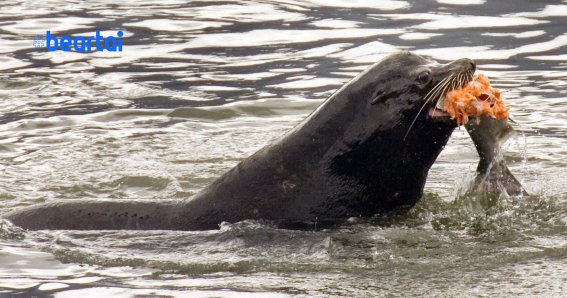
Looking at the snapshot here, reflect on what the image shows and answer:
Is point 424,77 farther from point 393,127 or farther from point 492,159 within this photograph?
point 492,159

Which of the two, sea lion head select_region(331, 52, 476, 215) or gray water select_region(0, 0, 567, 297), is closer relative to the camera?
gray water select_region(0, 0, 567, 297)

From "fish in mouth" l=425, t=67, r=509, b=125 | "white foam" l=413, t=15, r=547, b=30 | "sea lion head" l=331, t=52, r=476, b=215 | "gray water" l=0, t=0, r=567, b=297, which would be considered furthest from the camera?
"white foam" l=413, t=15, r=547, b=30

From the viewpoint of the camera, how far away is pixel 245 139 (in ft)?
34.1

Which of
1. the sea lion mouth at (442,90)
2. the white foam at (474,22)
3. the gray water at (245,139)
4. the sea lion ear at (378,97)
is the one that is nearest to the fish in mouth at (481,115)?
the sea lion mouth at (442,90)

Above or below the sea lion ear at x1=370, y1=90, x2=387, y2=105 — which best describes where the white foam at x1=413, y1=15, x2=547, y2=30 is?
below

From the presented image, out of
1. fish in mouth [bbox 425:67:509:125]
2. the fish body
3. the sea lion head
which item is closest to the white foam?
the fish body

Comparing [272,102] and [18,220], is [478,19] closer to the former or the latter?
[272,102]

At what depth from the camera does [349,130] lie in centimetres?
716

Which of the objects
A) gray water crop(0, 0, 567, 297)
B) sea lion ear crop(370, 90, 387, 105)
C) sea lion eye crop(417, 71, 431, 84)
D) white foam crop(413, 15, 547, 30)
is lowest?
gray water crop(0, 0, 567, 297)

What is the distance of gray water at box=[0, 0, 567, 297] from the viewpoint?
6.70m

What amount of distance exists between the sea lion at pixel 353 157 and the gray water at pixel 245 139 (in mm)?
124

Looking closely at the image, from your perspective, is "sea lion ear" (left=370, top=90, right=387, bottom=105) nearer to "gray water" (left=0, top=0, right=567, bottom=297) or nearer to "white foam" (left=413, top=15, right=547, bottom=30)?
"gray water" (left=0, top=0, right=567, bottom=297)

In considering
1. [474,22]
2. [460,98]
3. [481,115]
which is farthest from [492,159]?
[474,22]

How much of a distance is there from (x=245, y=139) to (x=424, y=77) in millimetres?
3436
